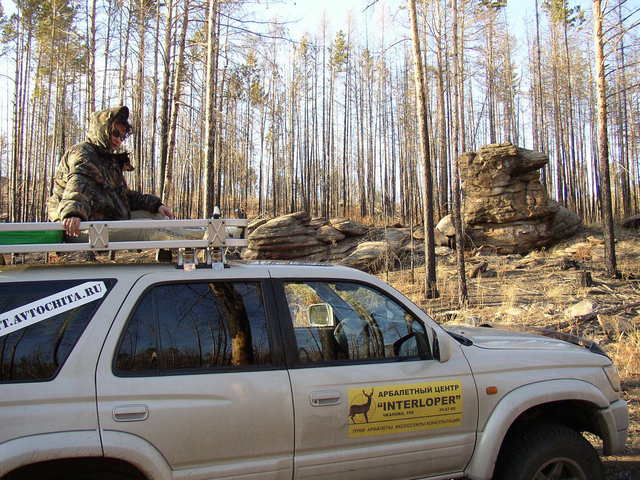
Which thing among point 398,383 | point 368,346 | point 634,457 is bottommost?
point 634,457

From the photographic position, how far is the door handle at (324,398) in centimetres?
260

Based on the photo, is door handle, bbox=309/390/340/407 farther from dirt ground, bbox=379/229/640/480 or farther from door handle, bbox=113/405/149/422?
dirt ground, bbox=379/229/640/480

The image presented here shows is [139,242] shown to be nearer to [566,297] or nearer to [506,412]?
[506,412]

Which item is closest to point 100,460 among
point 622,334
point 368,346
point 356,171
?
point 368,346

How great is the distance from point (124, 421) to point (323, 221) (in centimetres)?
2058

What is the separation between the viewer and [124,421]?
226cm

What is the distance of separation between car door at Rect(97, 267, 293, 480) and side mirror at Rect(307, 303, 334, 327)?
52cm

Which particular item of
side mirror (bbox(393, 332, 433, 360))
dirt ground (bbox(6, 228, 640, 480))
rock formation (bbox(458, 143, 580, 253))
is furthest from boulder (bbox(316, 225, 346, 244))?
side mirror (bbox(393, 332, 433, 360))

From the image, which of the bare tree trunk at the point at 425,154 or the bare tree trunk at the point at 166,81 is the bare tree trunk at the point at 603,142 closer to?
the bare tree trunk at the point at 425,154

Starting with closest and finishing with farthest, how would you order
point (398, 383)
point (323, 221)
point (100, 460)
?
point (100, 460)
point (398, 383)
point (323, 221)

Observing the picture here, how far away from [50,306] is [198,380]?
2.65ft

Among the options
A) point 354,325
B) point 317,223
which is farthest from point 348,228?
point 354,325

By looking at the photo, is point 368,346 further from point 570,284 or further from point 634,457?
point 570,284

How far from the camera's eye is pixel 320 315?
10.6ft
